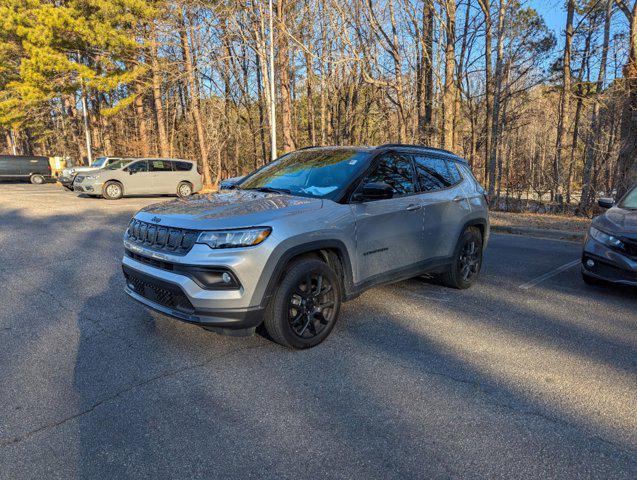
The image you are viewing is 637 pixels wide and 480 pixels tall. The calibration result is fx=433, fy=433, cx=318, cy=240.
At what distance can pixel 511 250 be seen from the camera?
8.13 metres

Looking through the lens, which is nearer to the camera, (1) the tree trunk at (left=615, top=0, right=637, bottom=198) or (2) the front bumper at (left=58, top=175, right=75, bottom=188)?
(1) the tree trunk at (left=615, top=0, right=637, bottom=198)

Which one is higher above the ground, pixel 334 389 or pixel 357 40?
pixel 357 40

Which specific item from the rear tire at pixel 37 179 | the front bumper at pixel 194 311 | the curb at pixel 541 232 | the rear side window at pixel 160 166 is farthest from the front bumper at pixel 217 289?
the rear tire at pixel 37 179

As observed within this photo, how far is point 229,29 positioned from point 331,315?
1874 centimetres

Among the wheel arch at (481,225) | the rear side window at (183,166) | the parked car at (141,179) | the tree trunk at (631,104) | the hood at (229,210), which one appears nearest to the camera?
the hood at (229,210)

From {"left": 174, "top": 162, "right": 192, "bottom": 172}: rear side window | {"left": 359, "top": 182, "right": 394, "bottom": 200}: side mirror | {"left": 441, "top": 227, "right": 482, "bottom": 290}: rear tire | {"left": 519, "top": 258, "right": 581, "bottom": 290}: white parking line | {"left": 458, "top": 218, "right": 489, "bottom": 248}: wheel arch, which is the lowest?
{"left": 519, "top": 258, "right": 581, "bottom": 290}: white parking line

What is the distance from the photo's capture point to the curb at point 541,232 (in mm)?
9172

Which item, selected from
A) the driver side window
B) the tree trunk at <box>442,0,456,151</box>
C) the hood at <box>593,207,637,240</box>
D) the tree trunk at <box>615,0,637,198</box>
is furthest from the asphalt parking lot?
the driver side window

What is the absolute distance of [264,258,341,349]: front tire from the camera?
11.3ft

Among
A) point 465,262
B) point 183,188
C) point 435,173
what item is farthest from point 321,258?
point 183,188

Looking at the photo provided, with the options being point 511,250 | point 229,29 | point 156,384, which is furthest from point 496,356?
point 229,29

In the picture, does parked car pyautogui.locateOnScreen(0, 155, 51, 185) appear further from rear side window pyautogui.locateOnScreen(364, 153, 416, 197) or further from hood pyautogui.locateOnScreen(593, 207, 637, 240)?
hood pyautogui.locateOnScreen(593, 207, 637, 240)

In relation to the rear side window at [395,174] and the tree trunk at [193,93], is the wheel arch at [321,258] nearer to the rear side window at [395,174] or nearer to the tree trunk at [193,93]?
the rear side window at [395,174]

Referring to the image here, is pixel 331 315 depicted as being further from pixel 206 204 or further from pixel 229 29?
pixel 229 29
